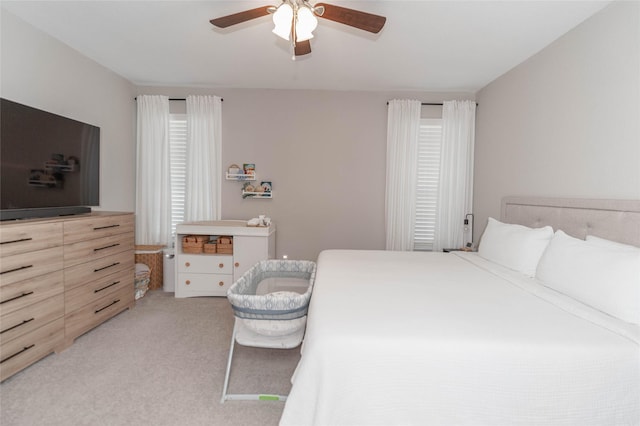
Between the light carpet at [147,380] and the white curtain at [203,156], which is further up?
the white curtain at [203,156]

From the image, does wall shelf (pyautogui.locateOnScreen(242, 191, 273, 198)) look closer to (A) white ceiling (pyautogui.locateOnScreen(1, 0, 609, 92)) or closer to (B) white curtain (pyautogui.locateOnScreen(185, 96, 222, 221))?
(B) white curtain (pyautogui.locateOnScreen(185, 96, 222, 221))

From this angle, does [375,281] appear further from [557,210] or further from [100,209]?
[100,209]

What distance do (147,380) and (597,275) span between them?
9.01 feet

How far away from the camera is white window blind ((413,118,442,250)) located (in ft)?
12.3

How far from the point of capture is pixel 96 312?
8.36 ft

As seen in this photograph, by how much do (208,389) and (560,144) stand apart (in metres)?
3.19

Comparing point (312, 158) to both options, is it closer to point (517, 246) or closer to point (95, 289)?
point (517, 246)

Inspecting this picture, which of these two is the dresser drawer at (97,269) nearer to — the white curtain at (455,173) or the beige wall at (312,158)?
the beige wall at (312,158)

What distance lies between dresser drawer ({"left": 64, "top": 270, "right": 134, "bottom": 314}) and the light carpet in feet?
1.00

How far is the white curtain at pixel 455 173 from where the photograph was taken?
12.0 ft

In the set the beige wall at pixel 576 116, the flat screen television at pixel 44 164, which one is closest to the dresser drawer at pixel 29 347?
the flat screen television at pixel 44 164

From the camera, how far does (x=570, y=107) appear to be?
7.43ft

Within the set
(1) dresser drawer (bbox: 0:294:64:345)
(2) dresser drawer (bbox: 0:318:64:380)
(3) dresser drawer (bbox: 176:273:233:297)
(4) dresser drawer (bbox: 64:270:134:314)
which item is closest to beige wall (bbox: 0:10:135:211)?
(4) dresser drawer (bbox: 64:270:134:314)

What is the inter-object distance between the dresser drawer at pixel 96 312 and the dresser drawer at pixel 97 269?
8.4 inches
